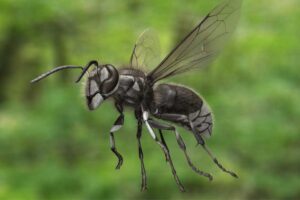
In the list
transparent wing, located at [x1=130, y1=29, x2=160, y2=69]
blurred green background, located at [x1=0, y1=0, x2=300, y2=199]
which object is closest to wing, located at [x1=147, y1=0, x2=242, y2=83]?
transparent wing, located at [x1=130, y1=29, x2=160, y2=69]

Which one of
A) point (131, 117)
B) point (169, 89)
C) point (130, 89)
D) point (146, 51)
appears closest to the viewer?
point (130, 89)

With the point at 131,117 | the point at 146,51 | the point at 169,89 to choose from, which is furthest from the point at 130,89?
the point at 131,117

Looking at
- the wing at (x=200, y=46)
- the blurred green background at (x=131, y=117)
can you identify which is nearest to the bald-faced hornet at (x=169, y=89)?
the wing at (x=200, y=46)

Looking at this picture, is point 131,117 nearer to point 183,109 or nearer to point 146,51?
point 146,51

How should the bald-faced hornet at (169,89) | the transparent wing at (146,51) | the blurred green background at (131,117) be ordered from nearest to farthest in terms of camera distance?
the bald-faced hornet at (169,89) → the transparent wing at (146,51) → the blurred green background at (131,117)

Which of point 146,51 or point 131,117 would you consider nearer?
point 146,51

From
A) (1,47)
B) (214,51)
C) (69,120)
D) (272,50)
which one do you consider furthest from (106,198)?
(1,47)

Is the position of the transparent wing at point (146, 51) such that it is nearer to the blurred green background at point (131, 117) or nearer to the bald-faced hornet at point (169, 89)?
the bald-faced hornet at point (169, 89)

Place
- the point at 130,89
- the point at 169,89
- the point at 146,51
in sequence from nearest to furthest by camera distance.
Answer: the point at 130,89
the point at 169,89
the point at 146,51
